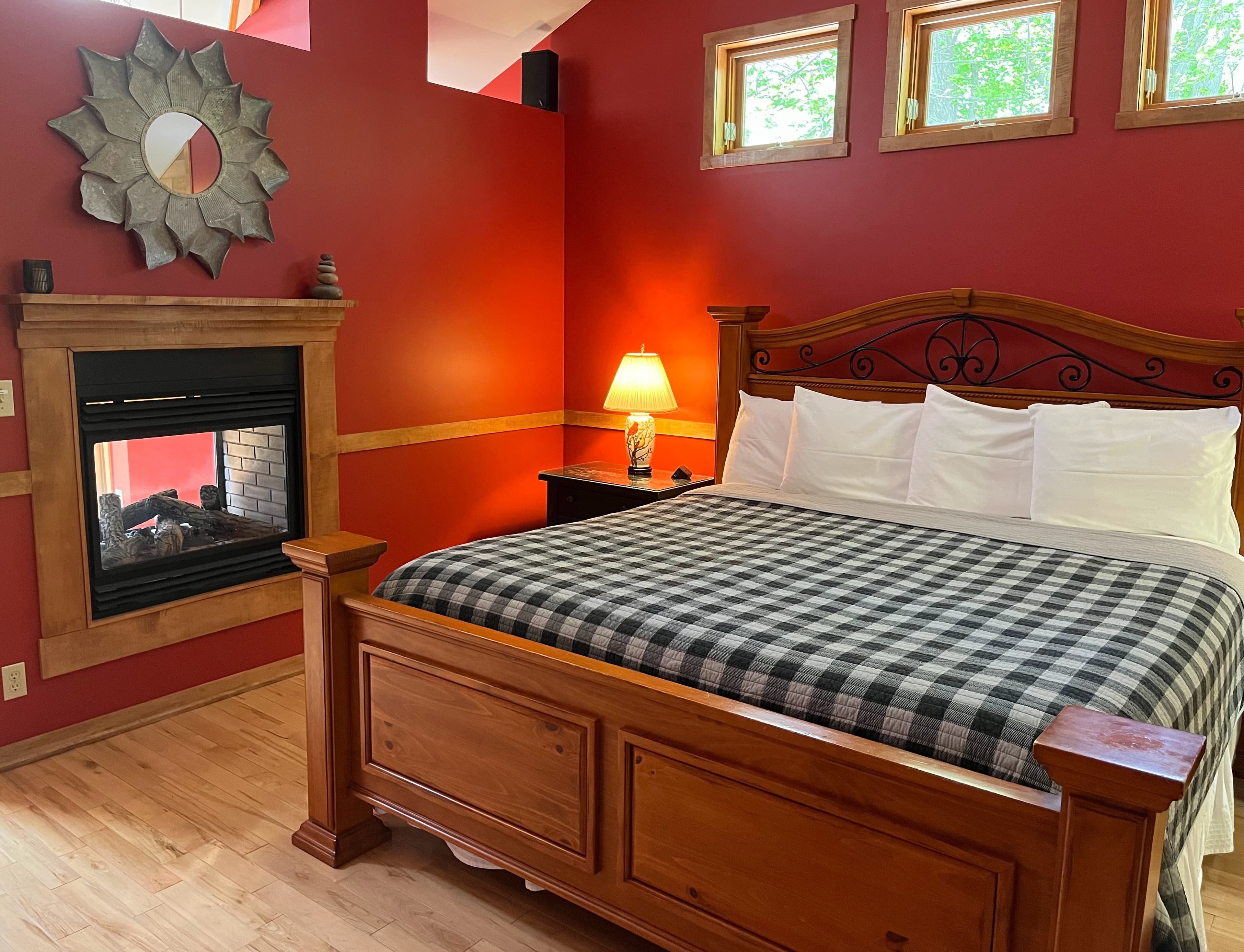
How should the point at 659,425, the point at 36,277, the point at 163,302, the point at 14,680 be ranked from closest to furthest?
the point at 36,277
the point at 14,680
the point at 163,302
the point at 659,425

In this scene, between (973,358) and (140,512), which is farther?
(973,358)

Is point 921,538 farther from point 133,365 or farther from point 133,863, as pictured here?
point 133,365

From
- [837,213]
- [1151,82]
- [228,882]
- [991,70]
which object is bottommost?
[228,882]

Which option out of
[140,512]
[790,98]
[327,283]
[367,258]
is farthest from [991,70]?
[140,512]

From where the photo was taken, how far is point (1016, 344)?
3635 millimetres

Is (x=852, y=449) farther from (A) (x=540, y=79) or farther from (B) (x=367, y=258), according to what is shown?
(A) (x=540, y=79)

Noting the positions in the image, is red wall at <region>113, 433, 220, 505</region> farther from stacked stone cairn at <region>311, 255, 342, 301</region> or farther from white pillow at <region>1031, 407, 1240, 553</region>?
white pillow at <region>1031, 407, 1240, 553</region>

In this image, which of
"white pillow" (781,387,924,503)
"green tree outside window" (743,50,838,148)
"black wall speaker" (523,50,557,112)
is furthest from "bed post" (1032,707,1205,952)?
"black wall speaker" (523,50,557,112)

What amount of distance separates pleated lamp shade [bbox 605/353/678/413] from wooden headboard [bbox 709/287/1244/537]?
0.85 feet

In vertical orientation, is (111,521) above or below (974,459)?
below

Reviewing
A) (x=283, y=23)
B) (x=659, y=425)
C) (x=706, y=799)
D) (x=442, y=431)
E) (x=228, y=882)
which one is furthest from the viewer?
(x=659, y=425)

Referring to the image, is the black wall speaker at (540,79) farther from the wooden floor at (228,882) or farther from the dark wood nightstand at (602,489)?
the wooden floor at (228,882)

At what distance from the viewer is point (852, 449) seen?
11.6 ft

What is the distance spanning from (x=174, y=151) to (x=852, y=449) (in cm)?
254
